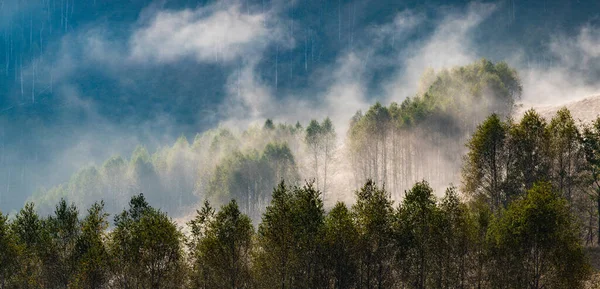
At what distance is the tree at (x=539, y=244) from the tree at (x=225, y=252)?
22256 millimetres

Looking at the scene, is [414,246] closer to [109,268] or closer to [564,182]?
[564,182]

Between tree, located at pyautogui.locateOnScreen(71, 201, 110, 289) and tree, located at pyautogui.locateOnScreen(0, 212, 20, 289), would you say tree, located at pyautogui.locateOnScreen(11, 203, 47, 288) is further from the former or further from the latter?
tree, located at pyautogui.locateOnScreen(71, 201, 110, 289)

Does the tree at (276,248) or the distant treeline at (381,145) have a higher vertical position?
the distant treeline at (381,145)

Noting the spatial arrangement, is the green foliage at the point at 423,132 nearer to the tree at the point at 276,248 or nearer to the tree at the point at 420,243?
the tree at the point at 420,243

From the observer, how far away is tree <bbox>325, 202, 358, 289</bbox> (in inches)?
1580

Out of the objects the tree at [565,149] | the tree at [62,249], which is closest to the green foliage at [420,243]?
the tree at [565,149]

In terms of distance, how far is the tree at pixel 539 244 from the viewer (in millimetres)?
36531

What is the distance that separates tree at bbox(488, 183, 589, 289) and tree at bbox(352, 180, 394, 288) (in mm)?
8871

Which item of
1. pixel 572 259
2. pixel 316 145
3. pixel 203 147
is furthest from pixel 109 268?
pixel 203 147

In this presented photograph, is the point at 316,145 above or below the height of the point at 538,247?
above

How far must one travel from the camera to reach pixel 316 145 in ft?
383

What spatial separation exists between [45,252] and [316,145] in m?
77.3

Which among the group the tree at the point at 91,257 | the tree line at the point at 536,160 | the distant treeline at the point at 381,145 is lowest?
the tree at the point at 91,257

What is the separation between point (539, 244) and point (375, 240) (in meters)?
13.5
